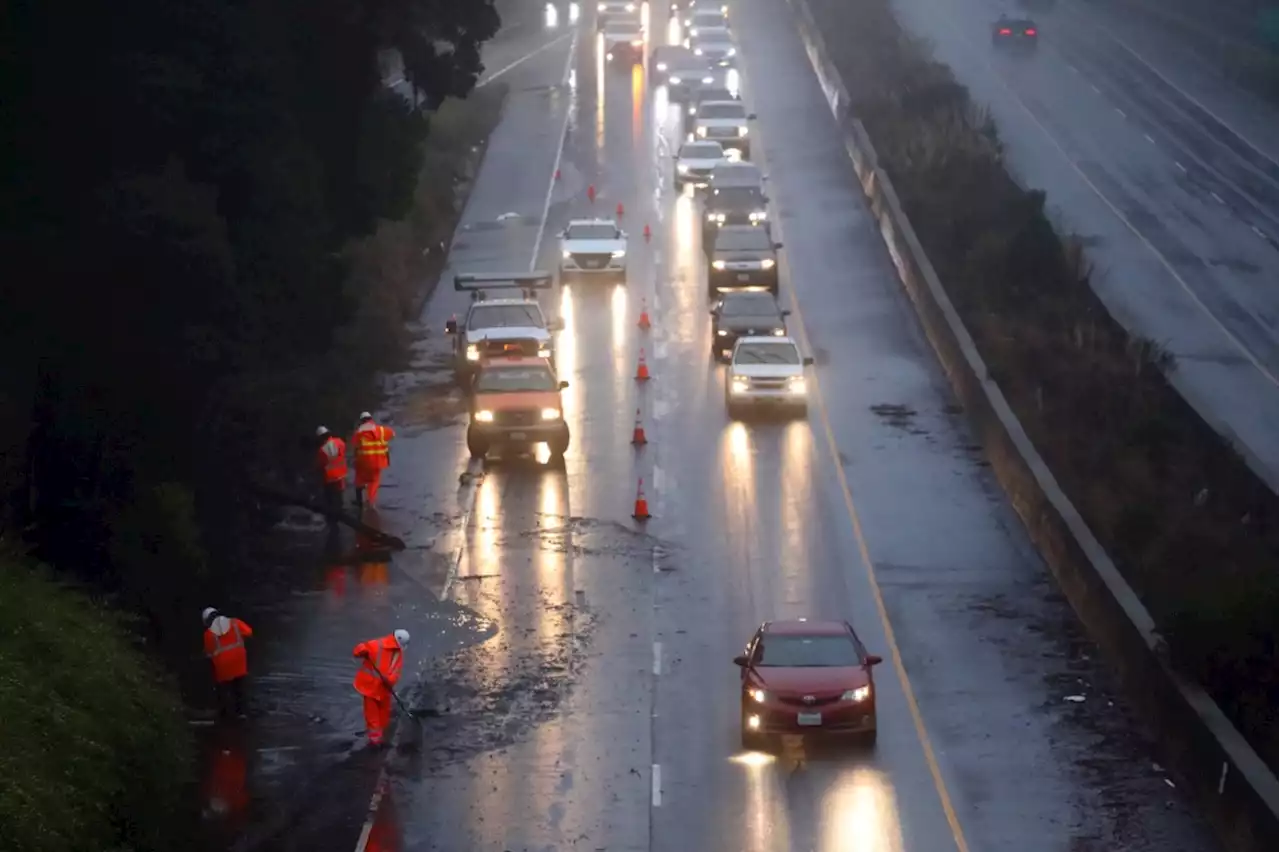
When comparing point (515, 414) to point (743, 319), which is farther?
point (743, 319)

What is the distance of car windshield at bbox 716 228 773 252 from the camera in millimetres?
46688

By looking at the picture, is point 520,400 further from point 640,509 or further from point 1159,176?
point 1159,176

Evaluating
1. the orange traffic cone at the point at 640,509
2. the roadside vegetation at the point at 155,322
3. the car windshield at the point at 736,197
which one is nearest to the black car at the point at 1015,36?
the car windshield at the point at 736,197

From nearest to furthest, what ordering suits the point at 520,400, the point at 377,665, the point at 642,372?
the point at 377,665 < the point at 520,400 < the point at 642,372

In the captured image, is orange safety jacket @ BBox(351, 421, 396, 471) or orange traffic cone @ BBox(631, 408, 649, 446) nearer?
orange safety jacket @ BBox(351, 421, 396, 471)

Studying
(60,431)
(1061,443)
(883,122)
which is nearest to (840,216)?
(883,122)

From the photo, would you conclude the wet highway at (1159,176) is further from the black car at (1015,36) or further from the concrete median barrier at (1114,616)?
the concrete median barrier at (1114,616)

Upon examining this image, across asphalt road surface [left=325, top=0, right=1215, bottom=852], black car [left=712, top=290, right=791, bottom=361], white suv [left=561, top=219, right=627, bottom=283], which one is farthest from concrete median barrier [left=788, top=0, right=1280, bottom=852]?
white suv [left=561, top=219, right=627, bottom=283]

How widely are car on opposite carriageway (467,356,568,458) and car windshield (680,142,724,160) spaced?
2554 centimetres

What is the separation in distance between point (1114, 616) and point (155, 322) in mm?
12601

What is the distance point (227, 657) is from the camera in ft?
67.4

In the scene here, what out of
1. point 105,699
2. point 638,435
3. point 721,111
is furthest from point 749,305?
point 105,699

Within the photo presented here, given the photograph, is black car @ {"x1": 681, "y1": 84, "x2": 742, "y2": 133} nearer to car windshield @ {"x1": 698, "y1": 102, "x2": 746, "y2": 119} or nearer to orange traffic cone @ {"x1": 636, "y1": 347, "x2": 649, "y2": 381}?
car windshield @ {"x1": 698, "y1": 102, "x2": 746, "y2": 119}

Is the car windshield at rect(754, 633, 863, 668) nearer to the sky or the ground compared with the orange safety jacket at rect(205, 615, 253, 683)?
nearer to the ground
